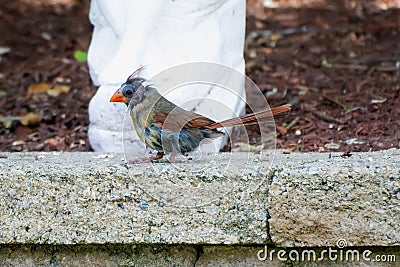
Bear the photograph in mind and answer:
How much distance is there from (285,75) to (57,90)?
134 cm

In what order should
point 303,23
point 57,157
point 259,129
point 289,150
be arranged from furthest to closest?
point 303,23 → point 259,129 → point 289,150 → point 57,157

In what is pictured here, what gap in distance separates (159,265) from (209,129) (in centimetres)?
51

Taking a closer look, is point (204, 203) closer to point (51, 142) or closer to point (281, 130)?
point (281, 130)

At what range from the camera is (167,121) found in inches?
119

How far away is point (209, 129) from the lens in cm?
302

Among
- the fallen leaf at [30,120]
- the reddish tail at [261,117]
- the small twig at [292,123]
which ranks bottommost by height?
the fallen leaf at [30,120]

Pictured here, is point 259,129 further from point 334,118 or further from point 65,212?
point 65,212

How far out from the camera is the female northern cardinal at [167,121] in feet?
9.83

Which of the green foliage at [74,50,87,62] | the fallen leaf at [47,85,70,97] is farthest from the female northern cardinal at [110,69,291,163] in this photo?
the green foliage at [74,50,87,62]

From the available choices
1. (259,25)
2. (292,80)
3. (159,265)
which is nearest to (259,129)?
(292,80)

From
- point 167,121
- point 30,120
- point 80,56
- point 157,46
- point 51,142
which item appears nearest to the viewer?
point 167,121

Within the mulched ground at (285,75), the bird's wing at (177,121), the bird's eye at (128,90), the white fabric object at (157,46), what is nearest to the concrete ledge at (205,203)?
the bird's wing at (177,121)

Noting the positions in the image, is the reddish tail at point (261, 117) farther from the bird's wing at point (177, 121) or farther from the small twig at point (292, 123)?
the small twig at point (292, 123)

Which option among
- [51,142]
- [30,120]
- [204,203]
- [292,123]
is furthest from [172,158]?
[30,120]
